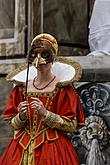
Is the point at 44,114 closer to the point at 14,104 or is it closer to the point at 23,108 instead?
the point at 23,108

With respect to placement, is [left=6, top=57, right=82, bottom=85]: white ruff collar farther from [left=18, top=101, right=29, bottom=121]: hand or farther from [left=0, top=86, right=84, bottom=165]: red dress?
[left=18, top=101, right=29, bottom=121]: hand

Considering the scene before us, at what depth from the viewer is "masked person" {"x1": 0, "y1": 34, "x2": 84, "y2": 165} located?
141 inches

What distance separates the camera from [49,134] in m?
3.64

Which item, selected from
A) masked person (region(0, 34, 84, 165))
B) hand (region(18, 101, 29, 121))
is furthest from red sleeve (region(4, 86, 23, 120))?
hand (region(18, 101, 29, 121))

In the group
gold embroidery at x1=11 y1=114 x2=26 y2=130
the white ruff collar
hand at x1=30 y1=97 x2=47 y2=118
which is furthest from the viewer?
the white ruff collar

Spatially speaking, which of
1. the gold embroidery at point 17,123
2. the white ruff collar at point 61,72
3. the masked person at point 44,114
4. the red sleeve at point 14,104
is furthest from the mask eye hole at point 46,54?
the gold embroidery at point 17,123

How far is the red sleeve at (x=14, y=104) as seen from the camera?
378 centimetres

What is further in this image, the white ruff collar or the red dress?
the white ruff collar

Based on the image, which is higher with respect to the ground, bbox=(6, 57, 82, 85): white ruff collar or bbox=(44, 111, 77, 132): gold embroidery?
bbox=(6, 57, 82, 85): white ruff collar

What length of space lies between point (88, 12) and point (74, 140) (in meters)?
2.33

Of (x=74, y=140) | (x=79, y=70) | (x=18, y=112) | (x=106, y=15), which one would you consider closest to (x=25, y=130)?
(x=18, y=112)

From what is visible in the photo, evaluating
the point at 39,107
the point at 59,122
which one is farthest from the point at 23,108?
the point at 59,122

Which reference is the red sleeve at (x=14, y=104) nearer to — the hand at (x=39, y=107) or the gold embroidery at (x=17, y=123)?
the gold embroidery at (x=17, y=123)

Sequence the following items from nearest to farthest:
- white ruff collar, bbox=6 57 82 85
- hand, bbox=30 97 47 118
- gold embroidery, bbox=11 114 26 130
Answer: hand, bbox=30 97 47 118, gold embroidery, bbox=11 114 26 130, white ruff collar, bbox=6 57 82 85
